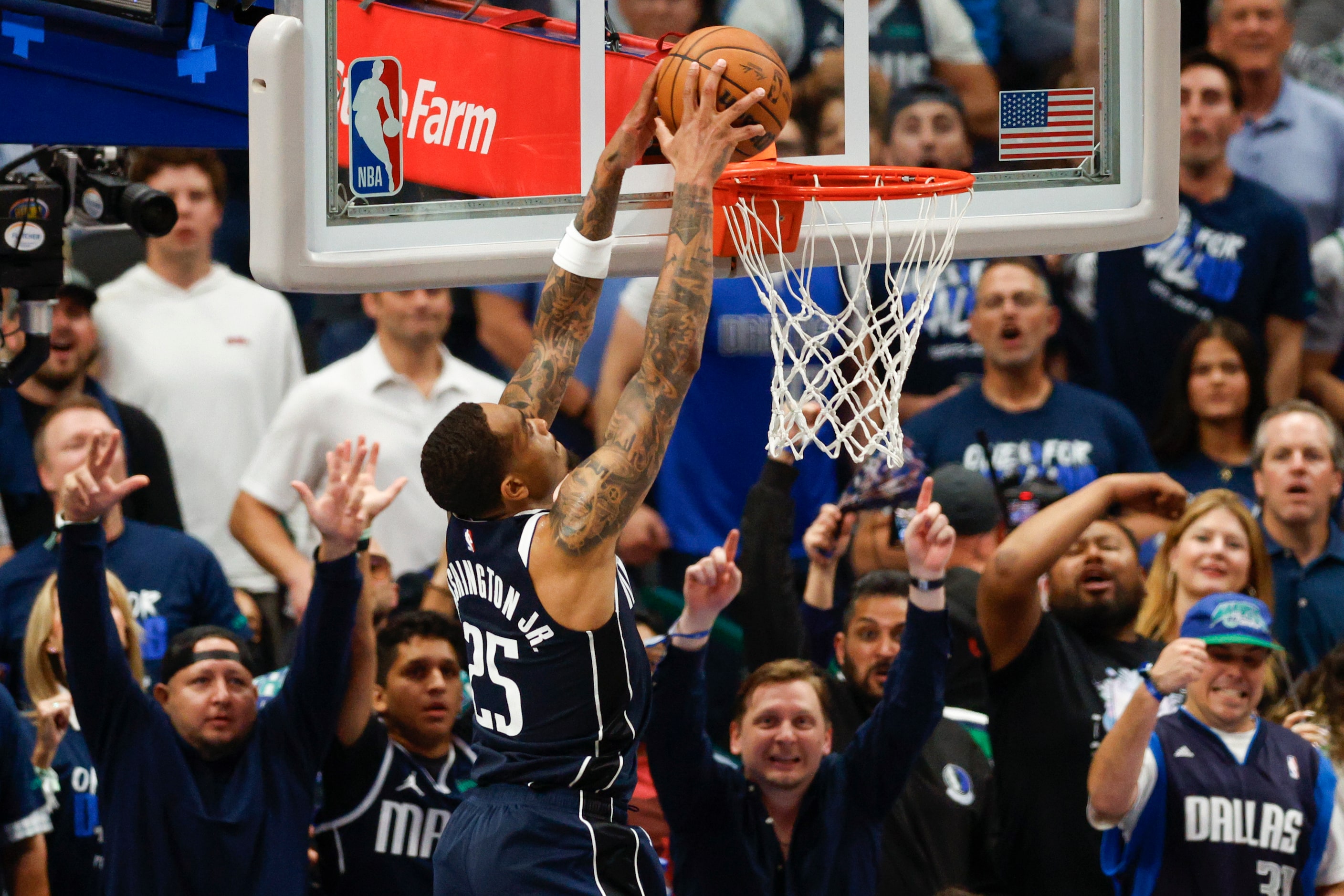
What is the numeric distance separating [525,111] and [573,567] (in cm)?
129

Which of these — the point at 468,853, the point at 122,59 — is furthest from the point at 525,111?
the point at 468,853

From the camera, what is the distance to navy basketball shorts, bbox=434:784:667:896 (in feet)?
12.3

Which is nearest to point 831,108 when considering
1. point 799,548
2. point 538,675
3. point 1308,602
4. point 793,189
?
point 793,189

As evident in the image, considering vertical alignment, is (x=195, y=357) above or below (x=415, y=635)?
above

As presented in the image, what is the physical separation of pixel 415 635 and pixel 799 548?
1.86m

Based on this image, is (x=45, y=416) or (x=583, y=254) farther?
(x=45, y=416)

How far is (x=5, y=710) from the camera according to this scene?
531 centimetres

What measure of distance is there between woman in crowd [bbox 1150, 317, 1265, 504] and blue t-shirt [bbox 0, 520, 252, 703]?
3.95 metres

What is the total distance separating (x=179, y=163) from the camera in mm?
7207

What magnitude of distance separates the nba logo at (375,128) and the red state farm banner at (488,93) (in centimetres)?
1

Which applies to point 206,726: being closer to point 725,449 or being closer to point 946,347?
point 725,449

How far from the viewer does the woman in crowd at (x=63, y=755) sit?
Answer: 5543mm

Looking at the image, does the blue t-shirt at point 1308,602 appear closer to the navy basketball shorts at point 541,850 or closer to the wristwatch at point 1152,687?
the wristwatch at point 1152,687

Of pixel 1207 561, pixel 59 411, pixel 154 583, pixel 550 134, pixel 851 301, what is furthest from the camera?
pixel 59 411
